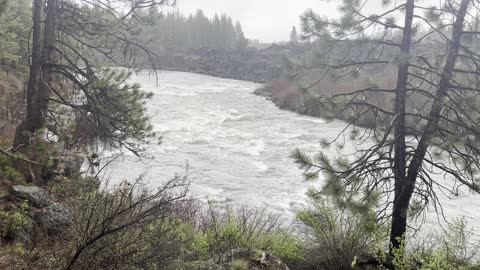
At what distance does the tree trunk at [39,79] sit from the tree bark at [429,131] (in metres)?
6.29

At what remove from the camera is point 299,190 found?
11.2 metres

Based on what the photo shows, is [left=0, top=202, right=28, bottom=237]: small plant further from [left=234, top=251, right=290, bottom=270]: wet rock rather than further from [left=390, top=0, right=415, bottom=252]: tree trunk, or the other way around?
[left=390, top=0, right=415, bottom=252]: tree trunk

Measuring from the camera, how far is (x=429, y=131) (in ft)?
18.0

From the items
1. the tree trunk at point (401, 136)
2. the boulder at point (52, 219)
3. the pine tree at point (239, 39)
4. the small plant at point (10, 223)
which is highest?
the pine tree at point (239, 39)

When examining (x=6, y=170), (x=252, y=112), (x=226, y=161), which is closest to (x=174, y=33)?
(x=252, y=112)

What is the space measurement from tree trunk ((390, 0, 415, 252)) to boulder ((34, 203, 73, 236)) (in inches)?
178

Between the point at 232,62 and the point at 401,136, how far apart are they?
58423 mm

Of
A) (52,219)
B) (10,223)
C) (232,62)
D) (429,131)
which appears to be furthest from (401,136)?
(232,62)

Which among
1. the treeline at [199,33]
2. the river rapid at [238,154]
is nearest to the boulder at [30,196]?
the river rapid at [238,154]

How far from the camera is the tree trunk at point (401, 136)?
559 cm

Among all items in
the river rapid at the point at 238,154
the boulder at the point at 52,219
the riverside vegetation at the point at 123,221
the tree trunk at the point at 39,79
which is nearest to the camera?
the riverside vegetation at the point at 123,221

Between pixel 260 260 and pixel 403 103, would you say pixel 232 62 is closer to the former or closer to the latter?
pixel 403 103

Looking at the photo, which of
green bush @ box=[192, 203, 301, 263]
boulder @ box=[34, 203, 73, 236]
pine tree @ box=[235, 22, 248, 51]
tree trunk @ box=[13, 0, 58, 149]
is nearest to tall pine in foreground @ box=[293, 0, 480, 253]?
green bush @ box=[192, 203, 301, 263]

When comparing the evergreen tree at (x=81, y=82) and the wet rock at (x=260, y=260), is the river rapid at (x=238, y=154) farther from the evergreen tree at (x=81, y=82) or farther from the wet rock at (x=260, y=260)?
the wet rock at (x=260, y=260)
